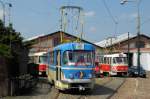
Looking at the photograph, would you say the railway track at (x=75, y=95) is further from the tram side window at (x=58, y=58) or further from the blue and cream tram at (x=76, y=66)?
the tram side window at (x=58, y=58)

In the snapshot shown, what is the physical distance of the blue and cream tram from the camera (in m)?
23.9

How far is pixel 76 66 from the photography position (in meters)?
24.0

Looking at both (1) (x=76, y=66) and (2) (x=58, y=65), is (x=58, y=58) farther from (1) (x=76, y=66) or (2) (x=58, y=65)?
(1) (x=76, y=66)

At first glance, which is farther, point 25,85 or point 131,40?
point 131,40

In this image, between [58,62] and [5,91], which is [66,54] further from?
[5,91]

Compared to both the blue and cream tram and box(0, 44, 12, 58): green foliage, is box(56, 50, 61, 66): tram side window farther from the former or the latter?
box(0, 44, 12, 58): green foliage

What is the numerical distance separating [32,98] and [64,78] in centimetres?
331

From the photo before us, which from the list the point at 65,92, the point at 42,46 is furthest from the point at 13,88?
the point at 42,46

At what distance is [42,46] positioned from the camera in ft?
287

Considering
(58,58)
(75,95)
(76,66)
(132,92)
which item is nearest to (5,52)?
(58,58)

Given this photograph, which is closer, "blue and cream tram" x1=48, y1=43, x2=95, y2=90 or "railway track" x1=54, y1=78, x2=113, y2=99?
"railway track" x1=54, y1=78, x2=113, y2=99

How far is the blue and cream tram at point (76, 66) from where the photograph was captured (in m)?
23.9

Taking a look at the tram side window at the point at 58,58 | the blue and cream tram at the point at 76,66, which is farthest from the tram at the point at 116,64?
the blue and cream tram at the point at 76,66

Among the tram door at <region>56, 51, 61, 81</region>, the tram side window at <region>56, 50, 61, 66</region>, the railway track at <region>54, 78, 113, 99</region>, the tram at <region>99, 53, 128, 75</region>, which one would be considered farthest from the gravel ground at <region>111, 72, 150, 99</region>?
the tram at <region>99, 53, 128, 75</region>
